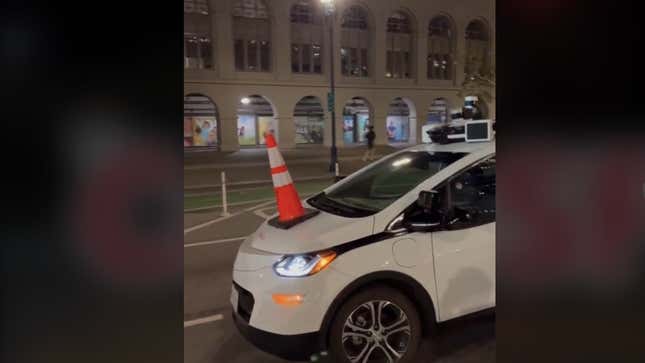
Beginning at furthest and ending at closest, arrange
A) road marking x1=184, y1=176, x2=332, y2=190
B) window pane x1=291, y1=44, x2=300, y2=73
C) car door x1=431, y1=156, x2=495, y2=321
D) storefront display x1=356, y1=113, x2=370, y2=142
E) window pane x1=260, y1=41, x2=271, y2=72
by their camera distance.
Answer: storefront display x1=356, y1=113, x2=370, y2=142
window pane x1=291, y1=44, x2=300, y2=73
window pane x1=260, y1=41, x2=271, y2=72
road marking x1=184, y1=176, x2=332, y2=190
car door x1=431, y1=156, x2=495, y2=321

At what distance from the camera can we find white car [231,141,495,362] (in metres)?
3.10

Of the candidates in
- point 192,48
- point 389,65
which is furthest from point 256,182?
point 389,65

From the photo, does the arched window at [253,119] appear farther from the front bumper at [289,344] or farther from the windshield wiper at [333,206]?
the front bumper at [289,344]

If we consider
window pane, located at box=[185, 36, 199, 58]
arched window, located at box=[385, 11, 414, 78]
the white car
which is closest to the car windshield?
the white car

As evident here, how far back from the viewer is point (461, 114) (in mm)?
5059

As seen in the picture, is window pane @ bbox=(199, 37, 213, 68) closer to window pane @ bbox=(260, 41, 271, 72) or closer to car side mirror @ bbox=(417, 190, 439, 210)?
window pane @ bbox=(260, 41, 271, 72)

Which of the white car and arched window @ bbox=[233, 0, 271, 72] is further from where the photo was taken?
arched window @ bbox=[233, 0, 271, 72]

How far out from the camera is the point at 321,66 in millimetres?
33000

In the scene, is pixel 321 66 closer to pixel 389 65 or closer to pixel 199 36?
pixel 389 65

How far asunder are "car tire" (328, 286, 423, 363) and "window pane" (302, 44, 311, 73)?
3018 cm
